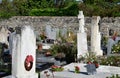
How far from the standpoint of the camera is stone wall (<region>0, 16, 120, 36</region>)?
2216cm

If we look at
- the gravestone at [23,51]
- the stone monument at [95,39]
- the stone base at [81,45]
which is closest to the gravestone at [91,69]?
the gravestone at [23,51]

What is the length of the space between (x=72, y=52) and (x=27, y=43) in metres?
5.14

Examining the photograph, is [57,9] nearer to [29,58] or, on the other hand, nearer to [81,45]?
[81,45]

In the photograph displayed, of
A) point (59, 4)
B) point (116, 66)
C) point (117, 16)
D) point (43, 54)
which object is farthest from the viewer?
point (59, 4)

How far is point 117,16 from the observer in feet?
76.2

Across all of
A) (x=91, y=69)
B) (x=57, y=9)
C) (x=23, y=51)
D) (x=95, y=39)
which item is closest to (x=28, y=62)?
(x=23, y=51)

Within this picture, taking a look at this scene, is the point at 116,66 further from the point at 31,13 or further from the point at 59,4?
the point at 59,4

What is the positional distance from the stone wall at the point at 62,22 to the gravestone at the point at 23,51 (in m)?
14.5

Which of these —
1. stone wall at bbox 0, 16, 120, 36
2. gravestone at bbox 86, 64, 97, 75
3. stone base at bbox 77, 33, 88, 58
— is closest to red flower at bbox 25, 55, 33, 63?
gravestone at bbox 86, 64, 97, 75

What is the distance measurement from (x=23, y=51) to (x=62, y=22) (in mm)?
16198

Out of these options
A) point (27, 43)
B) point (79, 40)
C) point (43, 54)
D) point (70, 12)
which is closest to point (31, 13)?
point (70, 12)

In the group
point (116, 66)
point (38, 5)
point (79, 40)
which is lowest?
point (116, 66)

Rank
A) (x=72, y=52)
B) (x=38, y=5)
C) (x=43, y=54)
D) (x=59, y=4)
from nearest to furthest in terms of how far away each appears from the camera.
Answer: (x=72, y=52)
(x=43, y=54)
(x=38, y=5)
(x=59, y=4)

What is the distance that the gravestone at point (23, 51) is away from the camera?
7.38 meters
